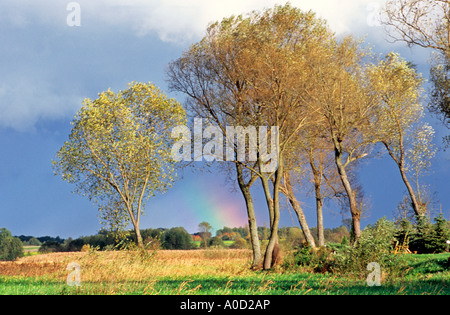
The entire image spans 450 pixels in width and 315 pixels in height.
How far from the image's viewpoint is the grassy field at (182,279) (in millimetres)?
9641

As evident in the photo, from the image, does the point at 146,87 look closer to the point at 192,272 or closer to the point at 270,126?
the point at 270,126

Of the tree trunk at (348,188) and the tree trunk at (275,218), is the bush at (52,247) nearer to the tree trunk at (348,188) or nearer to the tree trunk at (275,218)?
the tree trunk at (275,218)

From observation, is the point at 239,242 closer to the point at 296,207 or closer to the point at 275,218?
the point at 296,207

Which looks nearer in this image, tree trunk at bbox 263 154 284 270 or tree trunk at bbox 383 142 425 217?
tree trunk at bbox 263 154 284 270

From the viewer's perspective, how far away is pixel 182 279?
14141mm

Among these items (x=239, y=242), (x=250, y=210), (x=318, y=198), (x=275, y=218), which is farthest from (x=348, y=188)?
(x=239, y=242)

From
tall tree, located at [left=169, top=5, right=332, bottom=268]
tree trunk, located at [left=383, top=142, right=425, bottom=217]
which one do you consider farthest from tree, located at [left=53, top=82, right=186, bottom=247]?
tree trunk, located at [left=383, top=142, right=425, bottom=217]

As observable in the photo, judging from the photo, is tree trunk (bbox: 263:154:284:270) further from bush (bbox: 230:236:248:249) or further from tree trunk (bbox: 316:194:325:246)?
bush (bbox: 230:236:248:249)

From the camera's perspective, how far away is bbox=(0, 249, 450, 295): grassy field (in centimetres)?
964

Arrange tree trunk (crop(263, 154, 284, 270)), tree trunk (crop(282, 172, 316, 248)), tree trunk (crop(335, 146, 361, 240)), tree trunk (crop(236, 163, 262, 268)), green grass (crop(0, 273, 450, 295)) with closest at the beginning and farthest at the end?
green grass (crop(0, 273, 450, 295))
tree trunk (crop(263, 154, 284, 270))
tree trunk (crop(236, 163, 262, 268))
tree trunk (crop(335, 146, 361, 240))
tree trunk (crop(282, 172, 316, 248))

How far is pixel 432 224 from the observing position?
2742 centimetres

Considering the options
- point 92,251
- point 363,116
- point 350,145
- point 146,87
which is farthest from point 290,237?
point 92,251

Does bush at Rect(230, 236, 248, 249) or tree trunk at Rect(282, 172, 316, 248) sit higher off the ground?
tree trunk at Rect(282, 172, 316, 248)

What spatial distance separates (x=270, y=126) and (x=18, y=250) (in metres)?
20.8
